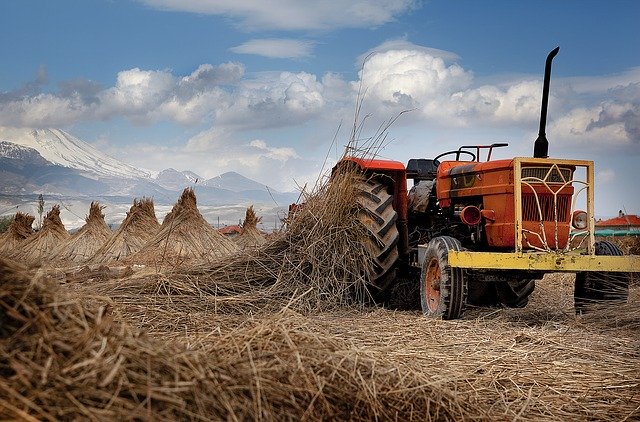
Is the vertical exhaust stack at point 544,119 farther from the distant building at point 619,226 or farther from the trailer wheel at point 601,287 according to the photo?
the distant building at point 619,226

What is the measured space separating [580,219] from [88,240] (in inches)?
500

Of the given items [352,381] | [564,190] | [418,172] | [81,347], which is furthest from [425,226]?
[81,347]

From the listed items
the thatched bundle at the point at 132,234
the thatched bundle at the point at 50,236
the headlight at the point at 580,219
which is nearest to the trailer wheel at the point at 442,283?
the headlight at the point at 580,219

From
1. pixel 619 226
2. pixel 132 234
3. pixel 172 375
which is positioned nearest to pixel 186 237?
pixel 132 234

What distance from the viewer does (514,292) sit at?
324 inches

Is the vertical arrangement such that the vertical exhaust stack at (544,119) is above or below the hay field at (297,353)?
above

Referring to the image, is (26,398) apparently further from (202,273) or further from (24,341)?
(202,273)

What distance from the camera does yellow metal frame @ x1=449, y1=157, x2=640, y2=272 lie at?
21.2ft

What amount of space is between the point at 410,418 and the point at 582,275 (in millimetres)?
4929

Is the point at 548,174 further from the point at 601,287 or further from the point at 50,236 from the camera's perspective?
the point at 50,236

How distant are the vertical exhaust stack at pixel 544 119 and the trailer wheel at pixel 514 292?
1.61 m

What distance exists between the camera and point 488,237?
736cm

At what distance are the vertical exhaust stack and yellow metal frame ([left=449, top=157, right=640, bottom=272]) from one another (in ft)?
1.19

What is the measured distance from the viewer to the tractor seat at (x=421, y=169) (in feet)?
29.7
